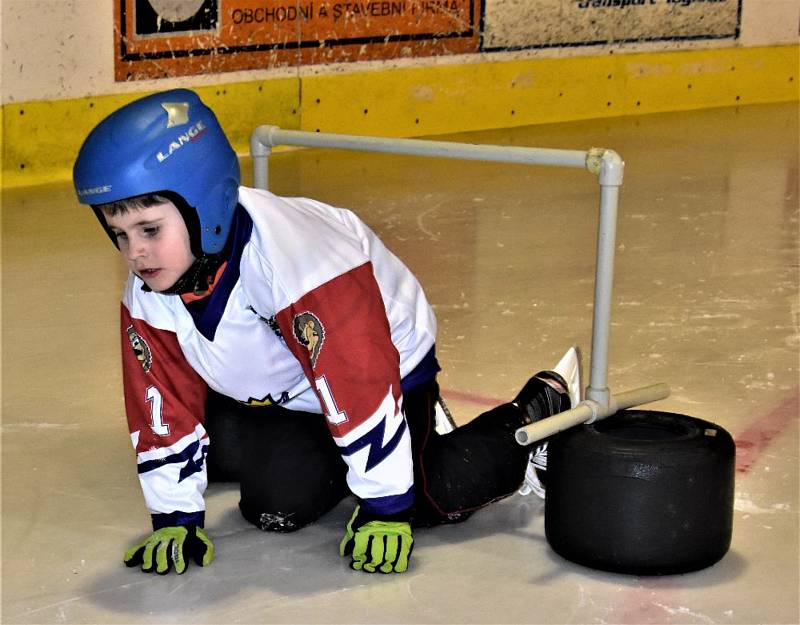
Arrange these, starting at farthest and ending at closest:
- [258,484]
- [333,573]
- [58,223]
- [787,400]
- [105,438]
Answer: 1. [58,223]
2. [787,400]
3. [105,438]
4. [258,484]
5. [333,573]

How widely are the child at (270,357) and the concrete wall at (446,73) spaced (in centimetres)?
351

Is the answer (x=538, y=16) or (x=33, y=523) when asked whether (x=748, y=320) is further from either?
(x=538, y=16)

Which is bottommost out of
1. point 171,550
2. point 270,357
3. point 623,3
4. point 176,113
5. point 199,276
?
point 171,550

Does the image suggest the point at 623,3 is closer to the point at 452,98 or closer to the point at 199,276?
the point at 452,98

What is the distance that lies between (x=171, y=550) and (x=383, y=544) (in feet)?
1.05

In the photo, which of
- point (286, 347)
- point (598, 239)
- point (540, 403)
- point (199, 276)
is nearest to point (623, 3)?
point (540, 403)

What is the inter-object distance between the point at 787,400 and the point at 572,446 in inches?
41.0

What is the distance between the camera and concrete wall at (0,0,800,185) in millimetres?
5734

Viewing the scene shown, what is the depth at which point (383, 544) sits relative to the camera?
2236 mm

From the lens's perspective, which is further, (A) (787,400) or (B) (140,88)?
(B) (140,88)

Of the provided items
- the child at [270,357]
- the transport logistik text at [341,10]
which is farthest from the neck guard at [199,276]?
the transport logistik text at [341,10]

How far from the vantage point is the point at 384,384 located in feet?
7.13

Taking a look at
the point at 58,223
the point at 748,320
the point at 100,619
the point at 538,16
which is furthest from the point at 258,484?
the point at 538,16

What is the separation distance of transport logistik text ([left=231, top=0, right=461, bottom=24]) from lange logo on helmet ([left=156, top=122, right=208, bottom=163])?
4.22 meters
